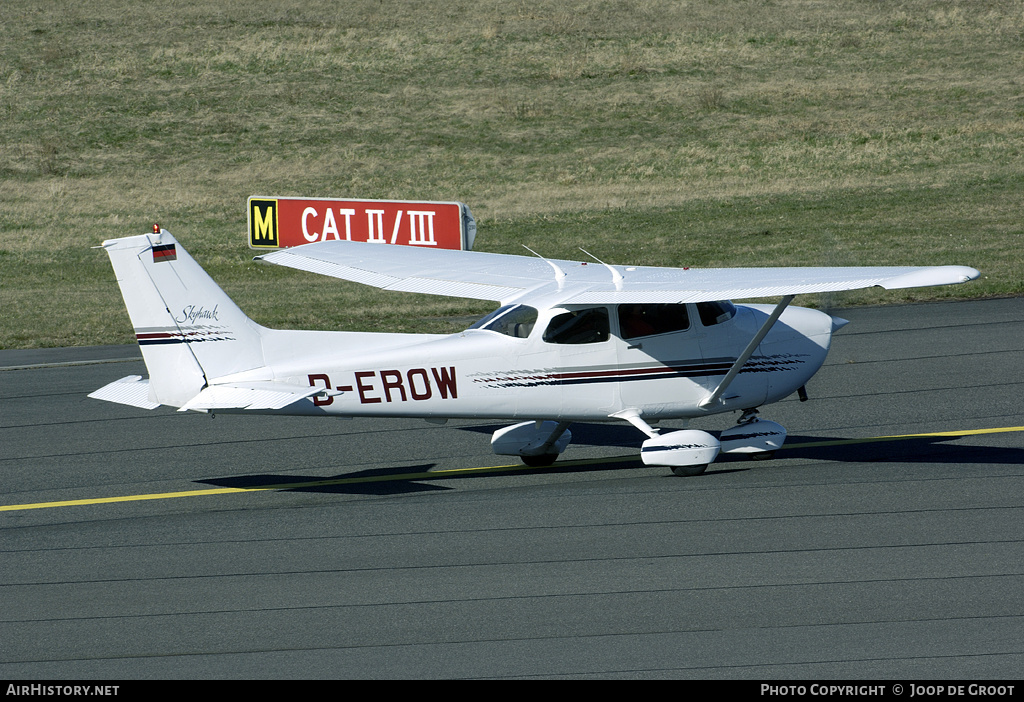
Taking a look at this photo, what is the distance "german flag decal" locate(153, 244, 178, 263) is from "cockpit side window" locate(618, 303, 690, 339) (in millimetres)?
4438

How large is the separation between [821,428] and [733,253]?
1416 centimetres

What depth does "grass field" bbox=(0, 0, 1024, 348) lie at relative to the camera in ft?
89.8

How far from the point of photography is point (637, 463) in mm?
12156

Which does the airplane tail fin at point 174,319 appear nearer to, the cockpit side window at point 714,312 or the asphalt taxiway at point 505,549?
the asphalt taxiway at point 505,549

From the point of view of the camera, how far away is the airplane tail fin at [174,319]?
10.3 m

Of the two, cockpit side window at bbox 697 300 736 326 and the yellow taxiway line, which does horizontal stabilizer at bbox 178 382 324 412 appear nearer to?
the yellow taxiway line

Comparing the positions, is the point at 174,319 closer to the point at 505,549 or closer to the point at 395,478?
the point at 395,478

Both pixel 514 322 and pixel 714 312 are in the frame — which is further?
pixel 714 312

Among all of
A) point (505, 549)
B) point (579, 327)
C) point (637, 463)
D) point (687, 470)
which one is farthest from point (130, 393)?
point (687, 470)

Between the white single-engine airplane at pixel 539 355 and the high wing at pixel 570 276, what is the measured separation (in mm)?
36

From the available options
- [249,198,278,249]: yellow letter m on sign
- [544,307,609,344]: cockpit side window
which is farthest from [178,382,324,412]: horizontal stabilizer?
[249,198,278,249]: yellow letter m on sign

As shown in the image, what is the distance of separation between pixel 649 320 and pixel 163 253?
4.83m

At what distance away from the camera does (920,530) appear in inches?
386

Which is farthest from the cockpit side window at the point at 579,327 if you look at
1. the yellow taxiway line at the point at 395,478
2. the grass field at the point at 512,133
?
the grass field at the point at 512,133
